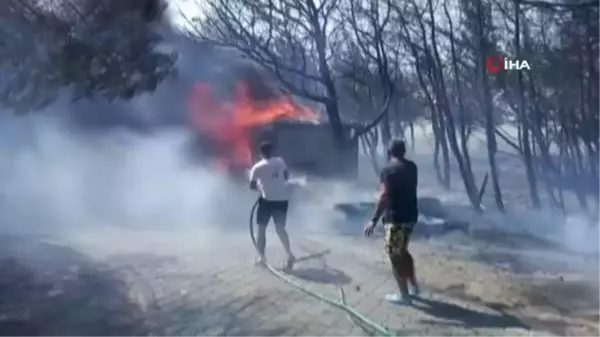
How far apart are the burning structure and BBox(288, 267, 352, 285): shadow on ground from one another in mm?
18370

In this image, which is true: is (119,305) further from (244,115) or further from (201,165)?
(244,115)

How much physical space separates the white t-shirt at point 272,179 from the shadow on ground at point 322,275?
1.05 meters

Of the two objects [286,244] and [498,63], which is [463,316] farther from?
[498,63]

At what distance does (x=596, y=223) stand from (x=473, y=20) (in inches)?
278

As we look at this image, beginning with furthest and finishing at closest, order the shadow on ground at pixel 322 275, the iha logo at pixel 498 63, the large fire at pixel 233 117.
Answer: the large fire at pixel 233 117
the iha logo at pixel 498 63
the shadow on ground at pixel 322 275

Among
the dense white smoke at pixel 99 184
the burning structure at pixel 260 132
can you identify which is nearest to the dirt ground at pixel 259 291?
the dense white smoke at pixel 99 184

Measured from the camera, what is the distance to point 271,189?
1245 cm

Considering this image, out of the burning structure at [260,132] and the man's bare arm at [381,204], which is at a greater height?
the burning structure at [260,132]

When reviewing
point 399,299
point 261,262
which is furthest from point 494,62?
point 399,299

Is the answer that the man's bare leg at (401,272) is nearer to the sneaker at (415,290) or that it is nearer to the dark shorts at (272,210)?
the sneaker at (415,290)

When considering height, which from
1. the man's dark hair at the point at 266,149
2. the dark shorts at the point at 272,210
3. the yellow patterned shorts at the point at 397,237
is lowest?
the yellow patterned shorts at the point at 397,237

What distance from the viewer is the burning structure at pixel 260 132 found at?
31.4 meters

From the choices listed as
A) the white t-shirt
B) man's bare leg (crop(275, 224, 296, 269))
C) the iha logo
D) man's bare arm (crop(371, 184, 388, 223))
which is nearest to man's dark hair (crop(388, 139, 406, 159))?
man's bare arm (crop(371, 184, 388, 223))

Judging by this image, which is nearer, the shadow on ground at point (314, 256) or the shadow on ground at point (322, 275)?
the shadow on ground at point (322, 275)
